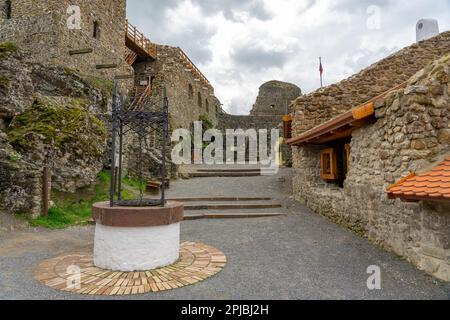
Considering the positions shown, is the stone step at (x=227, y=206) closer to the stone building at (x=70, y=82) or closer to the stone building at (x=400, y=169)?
the stone building at (x=400, y=169)

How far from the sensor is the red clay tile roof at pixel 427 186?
370cm

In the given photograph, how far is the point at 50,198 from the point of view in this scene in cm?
773

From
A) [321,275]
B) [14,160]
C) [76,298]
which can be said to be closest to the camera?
[76,298]

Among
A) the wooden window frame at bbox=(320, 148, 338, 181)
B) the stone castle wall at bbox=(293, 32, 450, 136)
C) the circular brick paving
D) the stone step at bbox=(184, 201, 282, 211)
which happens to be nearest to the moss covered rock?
the stone step at bbox=(184, 201, 282, 211)

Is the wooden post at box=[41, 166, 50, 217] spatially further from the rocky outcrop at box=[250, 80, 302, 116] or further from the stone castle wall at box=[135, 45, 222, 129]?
the rocky outcrop at box=[250, 80, 302, 116]

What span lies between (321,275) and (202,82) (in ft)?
78.1

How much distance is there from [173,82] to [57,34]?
7.81 meters

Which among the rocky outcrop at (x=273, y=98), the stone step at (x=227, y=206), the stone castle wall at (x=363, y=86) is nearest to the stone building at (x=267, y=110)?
the rocky outcrop at (x=273, y=98)

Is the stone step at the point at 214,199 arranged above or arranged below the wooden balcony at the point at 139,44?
below

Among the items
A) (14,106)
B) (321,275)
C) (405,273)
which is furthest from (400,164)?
(14,106)

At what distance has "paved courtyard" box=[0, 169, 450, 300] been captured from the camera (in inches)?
139

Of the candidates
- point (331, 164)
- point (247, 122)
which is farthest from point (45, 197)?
point (247, 122)

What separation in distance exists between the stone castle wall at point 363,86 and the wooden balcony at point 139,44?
13291mm
